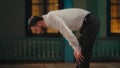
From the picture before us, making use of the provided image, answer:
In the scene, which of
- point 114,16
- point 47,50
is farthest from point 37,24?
point 114,16

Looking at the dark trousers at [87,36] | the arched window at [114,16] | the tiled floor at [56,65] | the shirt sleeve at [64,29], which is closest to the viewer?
the shirt sleeve at [64,29]

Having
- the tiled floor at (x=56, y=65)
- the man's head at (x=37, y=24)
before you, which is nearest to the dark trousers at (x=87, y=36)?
the man's head at (x=37, y=24)

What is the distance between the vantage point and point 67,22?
542cm

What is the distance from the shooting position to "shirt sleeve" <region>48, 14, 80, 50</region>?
5179mm

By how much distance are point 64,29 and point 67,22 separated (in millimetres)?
262

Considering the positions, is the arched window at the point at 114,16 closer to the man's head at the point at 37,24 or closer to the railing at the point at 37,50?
the railing at the point at 37,50

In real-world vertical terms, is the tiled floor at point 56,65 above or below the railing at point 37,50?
below

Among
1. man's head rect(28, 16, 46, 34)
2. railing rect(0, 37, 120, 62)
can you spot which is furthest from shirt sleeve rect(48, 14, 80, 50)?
railing rect(0, 37, 120, 62)

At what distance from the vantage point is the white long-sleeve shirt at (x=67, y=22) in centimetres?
519

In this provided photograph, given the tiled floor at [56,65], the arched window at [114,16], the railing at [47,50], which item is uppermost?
Answer: the arched window at [114,16]

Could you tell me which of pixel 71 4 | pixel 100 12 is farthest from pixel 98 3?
pixel 71 4

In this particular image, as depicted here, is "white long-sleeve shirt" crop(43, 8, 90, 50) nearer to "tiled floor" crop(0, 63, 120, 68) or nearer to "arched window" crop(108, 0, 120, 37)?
"tiled floor" crop(0, 63, 120, 68)

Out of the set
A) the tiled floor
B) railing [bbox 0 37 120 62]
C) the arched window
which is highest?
the arched window

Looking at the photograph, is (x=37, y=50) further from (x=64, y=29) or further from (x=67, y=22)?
(x=64, y=29)
